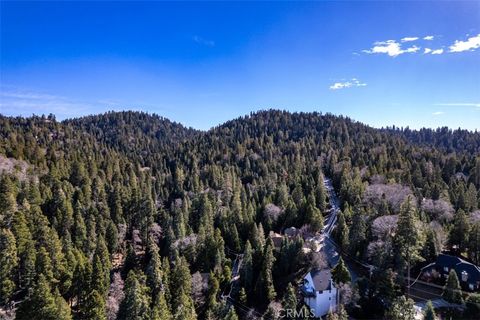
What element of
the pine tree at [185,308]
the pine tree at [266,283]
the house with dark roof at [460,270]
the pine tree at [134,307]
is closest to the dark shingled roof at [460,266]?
the house with dark roof at [460,270]

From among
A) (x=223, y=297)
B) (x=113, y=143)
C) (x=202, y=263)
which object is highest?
(x=113, y=143)

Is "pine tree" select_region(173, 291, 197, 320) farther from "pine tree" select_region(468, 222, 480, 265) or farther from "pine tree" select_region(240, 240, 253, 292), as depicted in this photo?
"pine tree" select_region(468, 222, 480, 265)

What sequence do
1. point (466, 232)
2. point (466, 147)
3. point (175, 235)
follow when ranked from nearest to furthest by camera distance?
point (466, 232) → point (175, 235) → point (466, 147)

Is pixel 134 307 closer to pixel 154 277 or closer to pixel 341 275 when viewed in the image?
pixel 154 277

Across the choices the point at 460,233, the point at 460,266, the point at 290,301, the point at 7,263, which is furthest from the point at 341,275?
the point at 7,263

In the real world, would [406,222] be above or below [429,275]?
above

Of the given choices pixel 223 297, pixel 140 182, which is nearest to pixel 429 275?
pixel 223 297

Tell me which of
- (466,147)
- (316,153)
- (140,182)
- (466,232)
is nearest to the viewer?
(466,232)

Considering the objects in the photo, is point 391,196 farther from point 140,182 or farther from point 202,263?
point 140,182

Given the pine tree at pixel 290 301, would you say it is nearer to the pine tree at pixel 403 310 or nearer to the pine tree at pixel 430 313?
the pine tree at pixel 403 310
